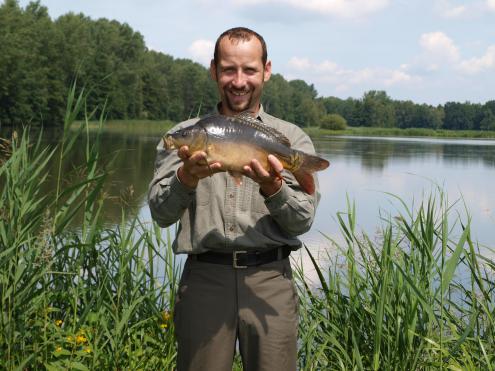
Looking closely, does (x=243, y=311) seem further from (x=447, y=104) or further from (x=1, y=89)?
(x=447, y=104)

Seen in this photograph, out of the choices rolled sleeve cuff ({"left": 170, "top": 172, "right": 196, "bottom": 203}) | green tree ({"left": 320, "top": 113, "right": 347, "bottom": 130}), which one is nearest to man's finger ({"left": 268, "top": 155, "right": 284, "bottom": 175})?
rolled sleeve cuff ({"left": 170, "top": 172, "right": 196, "bottom": 203})

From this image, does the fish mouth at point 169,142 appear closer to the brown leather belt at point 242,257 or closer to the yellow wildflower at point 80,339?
the brown leather belt at point 242,257

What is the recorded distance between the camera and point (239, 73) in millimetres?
2725

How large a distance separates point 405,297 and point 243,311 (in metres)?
1.48

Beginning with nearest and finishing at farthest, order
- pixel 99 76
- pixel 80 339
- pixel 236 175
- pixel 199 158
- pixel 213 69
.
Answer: pixel 199 158, pixel 236 175, pixel 213 69, pixel 80 339, pixel 99 76

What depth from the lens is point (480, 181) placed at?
20.3 m

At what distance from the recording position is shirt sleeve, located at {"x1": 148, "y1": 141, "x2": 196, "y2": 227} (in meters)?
2.55

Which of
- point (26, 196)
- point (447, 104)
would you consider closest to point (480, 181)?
point (26, 196)

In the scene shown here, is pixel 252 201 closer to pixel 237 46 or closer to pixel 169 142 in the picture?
pixel 169 142

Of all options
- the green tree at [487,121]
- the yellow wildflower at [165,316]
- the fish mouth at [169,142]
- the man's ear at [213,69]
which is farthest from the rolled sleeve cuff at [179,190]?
the green tree at [487,121]

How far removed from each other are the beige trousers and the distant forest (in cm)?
655

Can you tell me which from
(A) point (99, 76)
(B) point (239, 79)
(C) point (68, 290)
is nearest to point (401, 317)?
(B) point (239, 79)

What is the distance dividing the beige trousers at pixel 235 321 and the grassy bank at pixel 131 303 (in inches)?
34.3

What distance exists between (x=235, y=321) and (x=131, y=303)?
1.34 metres
